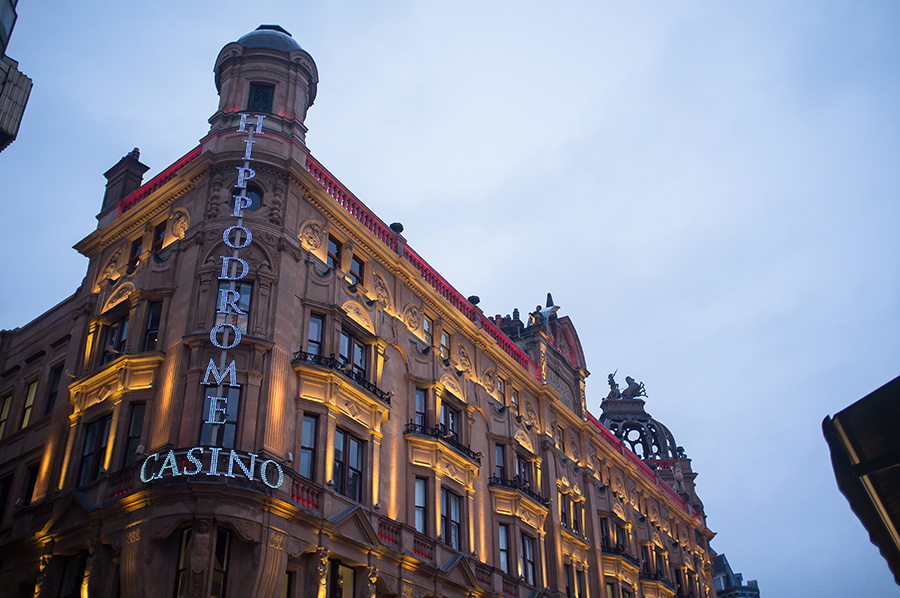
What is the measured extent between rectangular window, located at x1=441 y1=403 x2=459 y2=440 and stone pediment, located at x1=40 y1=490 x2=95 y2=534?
47.5 ft

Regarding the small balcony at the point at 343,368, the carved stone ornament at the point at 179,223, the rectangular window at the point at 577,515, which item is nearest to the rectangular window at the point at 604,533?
the rectangular window at the point at 577,515

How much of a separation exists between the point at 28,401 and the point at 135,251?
8.50 metres

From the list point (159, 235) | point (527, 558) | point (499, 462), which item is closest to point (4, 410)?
point (159, 235)

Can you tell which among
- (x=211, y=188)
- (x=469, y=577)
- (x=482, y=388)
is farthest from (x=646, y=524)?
(x=211, y=188)

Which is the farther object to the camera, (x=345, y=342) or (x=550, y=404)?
(x=550, y=404)

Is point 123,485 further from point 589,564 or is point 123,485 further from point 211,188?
point 589,564

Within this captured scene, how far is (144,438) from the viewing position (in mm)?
25719

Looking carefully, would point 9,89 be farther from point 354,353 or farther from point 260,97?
point 260,97

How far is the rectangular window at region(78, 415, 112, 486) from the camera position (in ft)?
89.6

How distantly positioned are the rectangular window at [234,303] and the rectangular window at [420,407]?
927cm

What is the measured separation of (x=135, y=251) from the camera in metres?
33.0

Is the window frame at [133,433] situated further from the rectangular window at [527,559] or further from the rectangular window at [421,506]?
the rectangular window at [527,559]

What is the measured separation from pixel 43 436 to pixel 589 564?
94.0 ft

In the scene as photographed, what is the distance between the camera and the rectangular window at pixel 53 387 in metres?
32.8
